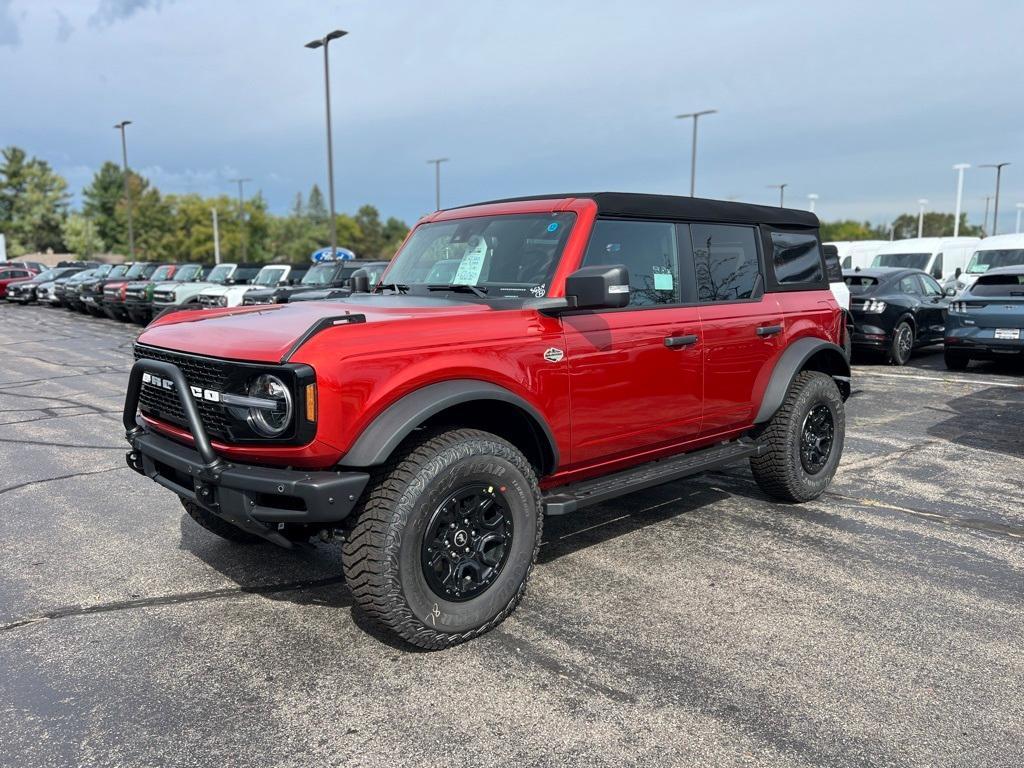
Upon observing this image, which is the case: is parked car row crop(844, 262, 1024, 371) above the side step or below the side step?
above

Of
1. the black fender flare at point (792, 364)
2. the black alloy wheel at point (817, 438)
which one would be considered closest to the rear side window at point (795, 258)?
Result: the black fender flare at point (792, 364)

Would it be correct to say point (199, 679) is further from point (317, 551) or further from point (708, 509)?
point (708, 509)

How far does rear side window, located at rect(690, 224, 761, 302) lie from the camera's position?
4.65m

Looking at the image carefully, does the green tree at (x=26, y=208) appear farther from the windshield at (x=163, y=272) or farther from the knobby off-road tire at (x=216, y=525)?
the knobby off-road tire at (x=216, y=525)

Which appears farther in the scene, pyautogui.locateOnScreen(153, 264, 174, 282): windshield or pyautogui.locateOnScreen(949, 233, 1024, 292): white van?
pyautogui.locateOnScreen(153, 264, 174, 282): windshield

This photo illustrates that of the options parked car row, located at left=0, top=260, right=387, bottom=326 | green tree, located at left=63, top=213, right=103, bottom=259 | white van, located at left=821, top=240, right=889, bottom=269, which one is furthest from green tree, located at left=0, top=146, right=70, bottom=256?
white van, located at left=821, top=240, right=889, bottom=269

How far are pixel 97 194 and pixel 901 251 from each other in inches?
3446

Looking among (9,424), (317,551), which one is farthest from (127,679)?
(9,424)

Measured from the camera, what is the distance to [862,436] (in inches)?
297

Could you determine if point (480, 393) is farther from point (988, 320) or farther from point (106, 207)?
point (106, 207)

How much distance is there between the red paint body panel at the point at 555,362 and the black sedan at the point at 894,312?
8.23m

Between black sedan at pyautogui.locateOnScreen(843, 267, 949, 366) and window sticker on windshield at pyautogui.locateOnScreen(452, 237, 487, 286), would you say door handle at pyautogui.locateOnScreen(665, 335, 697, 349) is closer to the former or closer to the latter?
window sticker on windshield at pyautogui.locateOnScreen(452, 237, 487, 286)

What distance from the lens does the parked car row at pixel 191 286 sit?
15.8 m

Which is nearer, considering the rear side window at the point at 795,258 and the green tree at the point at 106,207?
the rear side window at the point at 795,258
